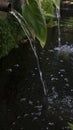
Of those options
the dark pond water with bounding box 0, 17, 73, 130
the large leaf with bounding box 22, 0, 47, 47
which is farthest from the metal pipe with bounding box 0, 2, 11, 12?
the dark pond water with bounding box 0, 17, 73, 130

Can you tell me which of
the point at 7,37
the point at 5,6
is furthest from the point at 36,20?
the point at 7,37

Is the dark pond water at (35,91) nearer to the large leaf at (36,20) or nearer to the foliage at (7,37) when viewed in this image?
the foliage at (7,37)

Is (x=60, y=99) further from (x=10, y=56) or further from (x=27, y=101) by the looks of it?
(x=10, y=56)

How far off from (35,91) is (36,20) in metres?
6.28

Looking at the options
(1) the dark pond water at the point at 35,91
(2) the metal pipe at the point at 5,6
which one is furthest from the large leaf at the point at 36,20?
(1) the dark pond water at the point at 35,91

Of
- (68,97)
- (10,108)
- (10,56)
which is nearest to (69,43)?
(10,56)

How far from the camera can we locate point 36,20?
0.93 metres

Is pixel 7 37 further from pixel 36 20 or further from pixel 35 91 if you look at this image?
pixel 36 20

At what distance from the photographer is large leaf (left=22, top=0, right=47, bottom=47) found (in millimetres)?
921

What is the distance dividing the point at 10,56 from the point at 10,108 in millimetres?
4139

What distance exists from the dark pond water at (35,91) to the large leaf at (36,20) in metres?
4.57

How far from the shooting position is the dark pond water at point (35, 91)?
18.7 ft

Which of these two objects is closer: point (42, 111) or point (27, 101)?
Result: point (42, 111)

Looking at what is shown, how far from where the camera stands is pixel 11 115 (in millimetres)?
5910
